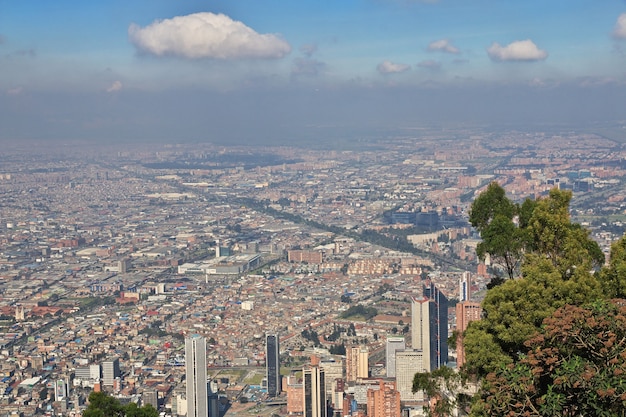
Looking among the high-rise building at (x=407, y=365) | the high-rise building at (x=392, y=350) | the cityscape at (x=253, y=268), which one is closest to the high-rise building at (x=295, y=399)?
the cityscape at (x=253, y=268)

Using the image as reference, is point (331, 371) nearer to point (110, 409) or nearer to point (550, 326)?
point (110, 409)

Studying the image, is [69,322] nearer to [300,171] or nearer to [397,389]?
[397,389]

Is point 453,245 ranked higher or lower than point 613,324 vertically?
lower

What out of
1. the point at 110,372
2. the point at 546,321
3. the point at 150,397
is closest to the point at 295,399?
the point at 150,397

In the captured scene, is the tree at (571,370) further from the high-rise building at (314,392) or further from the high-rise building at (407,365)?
the high-rise building at (407,365)

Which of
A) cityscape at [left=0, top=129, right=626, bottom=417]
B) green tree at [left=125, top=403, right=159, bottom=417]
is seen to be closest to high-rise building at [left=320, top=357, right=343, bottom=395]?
cityscape at [left=0, top=129, right=626, bottom=417]

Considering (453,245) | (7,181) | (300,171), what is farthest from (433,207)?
(7,181)

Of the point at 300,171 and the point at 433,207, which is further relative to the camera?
the point at 300,171
